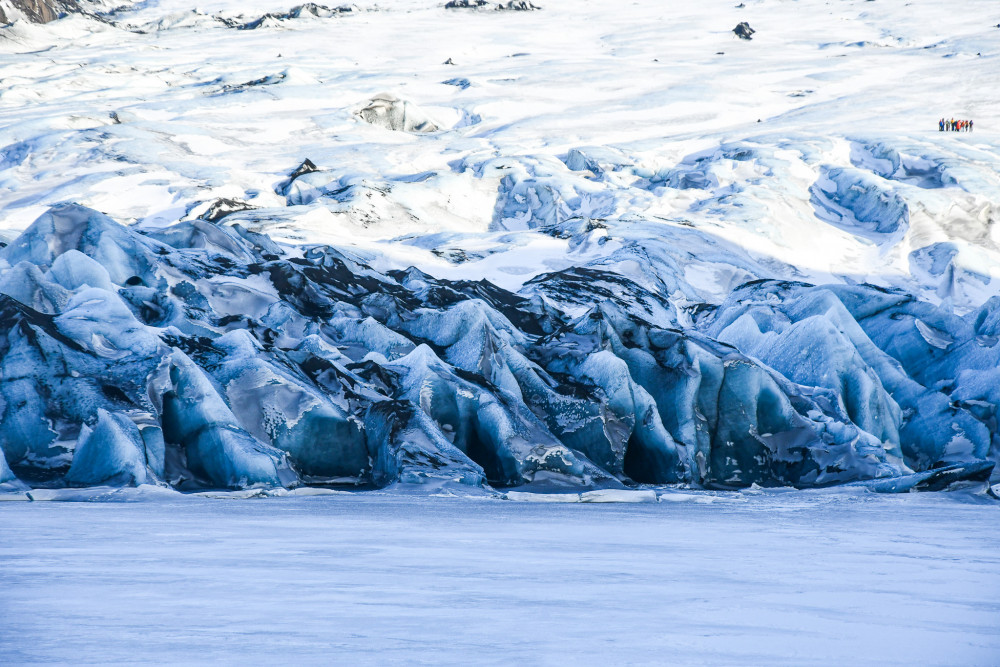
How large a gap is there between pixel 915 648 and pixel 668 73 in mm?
38516

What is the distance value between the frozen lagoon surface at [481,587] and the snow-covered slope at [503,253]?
1908mm

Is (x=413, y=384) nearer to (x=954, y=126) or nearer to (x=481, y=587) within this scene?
(x=481, y=587)

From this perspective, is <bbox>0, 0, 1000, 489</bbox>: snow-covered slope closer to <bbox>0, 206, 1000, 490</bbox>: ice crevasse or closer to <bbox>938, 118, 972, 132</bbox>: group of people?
<bbox>0, 206, 1000, 490</bbox>: ice crevasse

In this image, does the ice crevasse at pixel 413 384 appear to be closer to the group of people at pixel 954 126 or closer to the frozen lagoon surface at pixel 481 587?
the frozen lagoon surface at pixel 481 587

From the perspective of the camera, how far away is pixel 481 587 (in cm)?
402

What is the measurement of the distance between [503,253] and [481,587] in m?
15.0

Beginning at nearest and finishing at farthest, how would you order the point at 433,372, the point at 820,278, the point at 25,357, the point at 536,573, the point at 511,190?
the point at 536,573, the point at 25,357, the point at 433,372, the point at 820,278, the point at 511,190

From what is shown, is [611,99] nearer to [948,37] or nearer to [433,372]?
[948,37]

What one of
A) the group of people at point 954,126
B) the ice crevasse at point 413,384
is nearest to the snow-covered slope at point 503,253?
the ice crevasse at point 413,384

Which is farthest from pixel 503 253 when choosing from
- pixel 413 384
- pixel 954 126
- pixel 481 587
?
pixel 954 126

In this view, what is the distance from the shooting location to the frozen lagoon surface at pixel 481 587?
9.97 ft

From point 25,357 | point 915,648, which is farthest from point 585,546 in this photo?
point 25,357

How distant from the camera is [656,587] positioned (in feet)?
13.4

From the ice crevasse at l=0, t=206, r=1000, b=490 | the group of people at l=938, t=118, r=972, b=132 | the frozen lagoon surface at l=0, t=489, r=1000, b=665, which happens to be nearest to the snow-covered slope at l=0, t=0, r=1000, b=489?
the ice crevasse at l=0, t=206, r=1000, b=490
